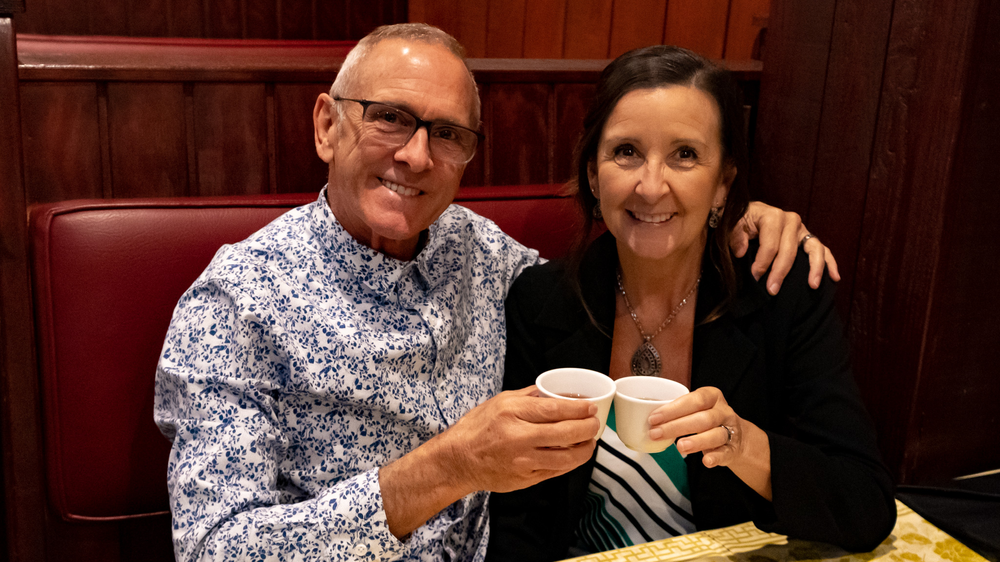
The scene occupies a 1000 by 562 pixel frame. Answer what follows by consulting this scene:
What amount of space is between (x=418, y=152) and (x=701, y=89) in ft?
1.69

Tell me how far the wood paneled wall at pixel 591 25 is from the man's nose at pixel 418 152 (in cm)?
180

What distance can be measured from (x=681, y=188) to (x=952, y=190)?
59cm

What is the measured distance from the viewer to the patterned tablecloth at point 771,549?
3.56 feet

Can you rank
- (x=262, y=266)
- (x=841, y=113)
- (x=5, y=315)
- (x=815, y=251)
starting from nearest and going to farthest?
1. (x=262, y=266)
2. (x=5, y=315)
3. (x=815, y=251)
4. (x=841, y=113)

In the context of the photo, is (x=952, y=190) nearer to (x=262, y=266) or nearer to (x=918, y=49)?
(x=918, y=49)

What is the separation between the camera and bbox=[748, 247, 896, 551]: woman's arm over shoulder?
1146 millimetres

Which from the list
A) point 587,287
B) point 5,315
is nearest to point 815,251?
point 587,287

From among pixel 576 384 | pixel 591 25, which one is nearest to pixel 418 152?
pixel 576 384

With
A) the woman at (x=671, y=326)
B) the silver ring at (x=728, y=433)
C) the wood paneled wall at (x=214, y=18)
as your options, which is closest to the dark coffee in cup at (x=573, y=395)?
the silver ring at (x=728, y=433)

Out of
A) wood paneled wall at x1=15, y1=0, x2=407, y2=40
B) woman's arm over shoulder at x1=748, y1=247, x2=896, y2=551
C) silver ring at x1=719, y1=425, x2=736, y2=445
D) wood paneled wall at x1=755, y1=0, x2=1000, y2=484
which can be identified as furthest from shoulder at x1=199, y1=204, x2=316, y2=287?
wood paneled wall at x1=15, y1=0, x2=407, y2=40

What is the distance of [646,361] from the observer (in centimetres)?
152

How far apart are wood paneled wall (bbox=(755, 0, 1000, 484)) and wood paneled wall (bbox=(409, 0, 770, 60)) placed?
3.38 ft

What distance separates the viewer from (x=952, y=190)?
5.06ft

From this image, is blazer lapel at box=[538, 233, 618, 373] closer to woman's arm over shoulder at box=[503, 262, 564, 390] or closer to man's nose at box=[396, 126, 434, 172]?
woman's arm over shoulder at box=[503, 262, 564, 390]
